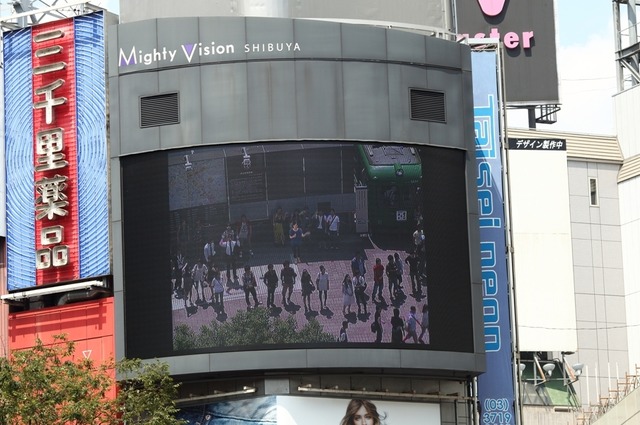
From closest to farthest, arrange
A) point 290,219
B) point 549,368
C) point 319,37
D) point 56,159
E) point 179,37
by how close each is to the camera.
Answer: point 290,219 → point 319,37 → point 179,37 → point 56,159 → point 549,368

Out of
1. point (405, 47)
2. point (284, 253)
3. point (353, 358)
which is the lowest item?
point (353, 358)

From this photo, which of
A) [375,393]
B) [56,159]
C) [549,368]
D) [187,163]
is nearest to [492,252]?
[375,393]

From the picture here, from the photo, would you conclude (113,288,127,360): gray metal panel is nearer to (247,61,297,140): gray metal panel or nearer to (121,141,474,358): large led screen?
(121,141,474,358): large led screen

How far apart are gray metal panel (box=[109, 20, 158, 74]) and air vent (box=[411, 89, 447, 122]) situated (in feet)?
29.4

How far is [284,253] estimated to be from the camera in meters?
59.4

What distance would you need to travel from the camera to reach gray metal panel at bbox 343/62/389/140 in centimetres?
6088

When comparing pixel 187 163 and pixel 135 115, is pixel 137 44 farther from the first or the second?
pixel 187 163

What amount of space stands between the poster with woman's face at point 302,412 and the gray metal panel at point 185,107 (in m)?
8.95

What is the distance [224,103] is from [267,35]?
2774 millimetres

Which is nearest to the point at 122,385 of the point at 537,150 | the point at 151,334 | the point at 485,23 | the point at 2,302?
the point at 151,334

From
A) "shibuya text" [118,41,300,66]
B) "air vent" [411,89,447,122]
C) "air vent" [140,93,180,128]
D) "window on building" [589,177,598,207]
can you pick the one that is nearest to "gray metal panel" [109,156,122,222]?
"air vent" [140,93,180,128]

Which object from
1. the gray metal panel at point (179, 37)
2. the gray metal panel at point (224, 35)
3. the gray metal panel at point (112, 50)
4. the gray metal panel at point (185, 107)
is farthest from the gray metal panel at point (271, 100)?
the gray metal panel at point (112, 50)

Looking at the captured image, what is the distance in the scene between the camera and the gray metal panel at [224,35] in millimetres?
60844

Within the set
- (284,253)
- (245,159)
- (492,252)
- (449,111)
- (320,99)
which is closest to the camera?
(284,253)
